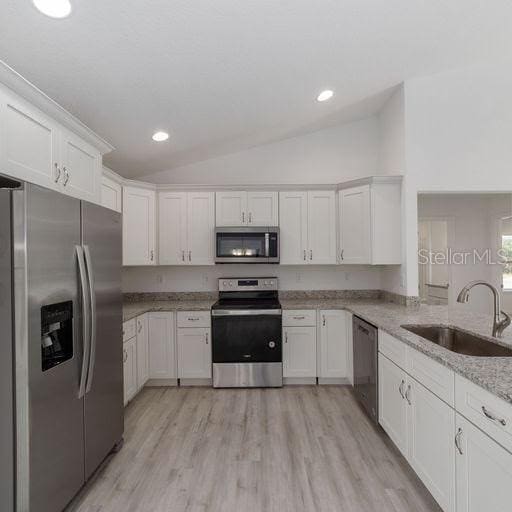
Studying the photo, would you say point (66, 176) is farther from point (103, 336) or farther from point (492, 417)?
point (492, 417)

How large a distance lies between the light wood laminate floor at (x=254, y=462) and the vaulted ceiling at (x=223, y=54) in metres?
2.47

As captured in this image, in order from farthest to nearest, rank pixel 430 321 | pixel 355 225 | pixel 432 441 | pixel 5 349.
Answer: pixel 355 225 < pixel 430 321 < pixel 432 441 < pixel 5 349

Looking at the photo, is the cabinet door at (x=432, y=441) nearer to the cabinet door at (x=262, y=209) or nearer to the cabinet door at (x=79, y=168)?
the cabinet door at (x=262, y=209)

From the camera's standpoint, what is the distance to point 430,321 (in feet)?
8.00

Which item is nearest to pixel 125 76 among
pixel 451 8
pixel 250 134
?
pixel 250 134

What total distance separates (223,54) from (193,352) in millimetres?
2748

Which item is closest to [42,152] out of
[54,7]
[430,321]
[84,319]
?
[54,7]

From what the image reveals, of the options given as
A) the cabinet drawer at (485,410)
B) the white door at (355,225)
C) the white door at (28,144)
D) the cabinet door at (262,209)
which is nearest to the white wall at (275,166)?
the cabinet door at (262,209)

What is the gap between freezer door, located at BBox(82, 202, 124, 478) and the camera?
1838 mm

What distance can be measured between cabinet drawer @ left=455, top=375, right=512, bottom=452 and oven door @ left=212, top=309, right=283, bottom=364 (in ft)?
6.75

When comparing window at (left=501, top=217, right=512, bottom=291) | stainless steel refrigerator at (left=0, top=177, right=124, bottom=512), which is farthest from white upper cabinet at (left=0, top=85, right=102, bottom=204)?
window at (left=501, top=217, right=512, bottom=291)

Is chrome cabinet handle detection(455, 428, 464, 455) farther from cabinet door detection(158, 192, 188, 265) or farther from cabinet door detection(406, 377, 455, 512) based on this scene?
cabinet door detection(158, 192, 188, 265)

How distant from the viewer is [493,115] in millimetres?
3111

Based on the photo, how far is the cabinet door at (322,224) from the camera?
370 cm
